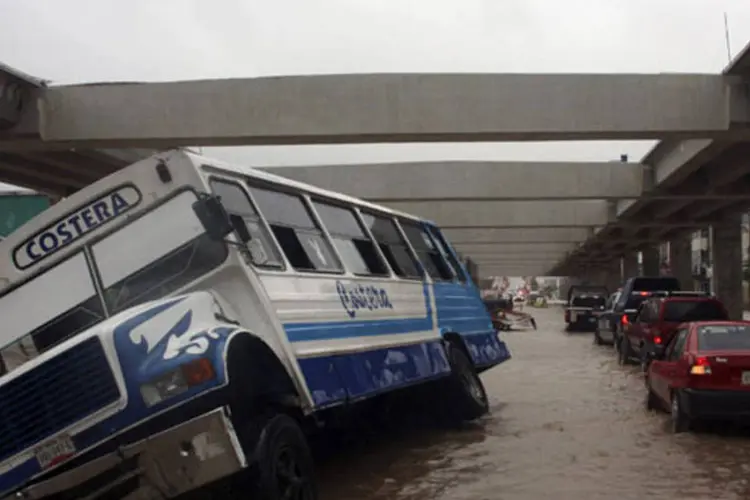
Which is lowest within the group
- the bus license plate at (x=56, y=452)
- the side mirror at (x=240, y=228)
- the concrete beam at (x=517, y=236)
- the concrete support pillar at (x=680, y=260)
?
the bus license plate at (x=56, y=452)

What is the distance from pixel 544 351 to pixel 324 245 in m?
20.3

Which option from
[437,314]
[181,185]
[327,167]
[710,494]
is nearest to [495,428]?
[437,314]

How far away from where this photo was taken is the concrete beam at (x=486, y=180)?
26.4 metres

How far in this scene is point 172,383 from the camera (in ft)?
16.6

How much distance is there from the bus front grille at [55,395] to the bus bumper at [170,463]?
0.91 ft

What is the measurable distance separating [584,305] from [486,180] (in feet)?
46.9

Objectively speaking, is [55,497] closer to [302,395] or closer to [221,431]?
[221,431]

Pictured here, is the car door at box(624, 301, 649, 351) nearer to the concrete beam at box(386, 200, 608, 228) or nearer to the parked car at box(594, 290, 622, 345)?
the parked car at box(594, 290, 622, 345)

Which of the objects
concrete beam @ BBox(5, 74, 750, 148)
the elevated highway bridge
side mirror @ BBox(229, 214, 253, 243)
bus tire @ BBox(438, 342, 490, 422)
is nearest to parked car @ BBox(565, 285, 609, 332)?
the elevated highway bridge

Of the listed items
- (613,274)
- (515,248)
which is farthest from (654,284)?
(613,274)

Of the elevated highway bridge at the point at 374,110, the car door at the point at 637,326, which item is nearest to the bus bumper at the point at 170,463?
the elevated highway bridge at the point at 374,110

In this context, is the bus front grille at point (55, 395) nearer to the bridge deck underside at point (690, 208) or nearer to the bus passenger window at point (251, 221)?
the bus passenger window at point (251, 221)

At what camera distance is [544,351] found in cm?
2770

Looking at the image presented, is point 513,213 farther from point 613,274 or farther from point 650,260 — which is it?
point 613,274
